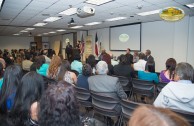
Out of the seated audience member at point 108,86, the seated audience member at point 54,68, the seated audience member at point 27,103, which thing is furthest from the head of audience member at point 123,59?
the seated audience member at point 27,103

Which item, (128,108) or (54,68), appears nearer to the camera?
(128,108)

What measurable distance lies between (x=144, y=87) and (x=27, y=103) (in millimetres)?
2662

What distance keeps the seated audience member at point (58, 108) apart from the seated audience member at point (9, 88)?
3.61 feet

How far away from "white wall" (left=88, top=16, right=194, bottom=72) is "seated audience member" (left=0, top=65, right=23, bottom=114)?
7.22m

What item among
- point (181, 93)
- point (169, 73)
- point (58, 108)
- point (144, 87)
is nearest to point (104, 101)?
A: point (181, 93)

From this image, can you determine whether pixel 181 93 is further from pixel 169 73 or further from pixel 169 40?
pixel 169 40

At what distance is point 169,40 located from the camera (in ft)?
27.9

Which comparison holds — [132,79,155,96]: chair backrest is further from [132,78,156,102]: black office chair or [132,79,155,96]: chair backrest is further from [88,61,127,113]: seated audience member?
[88,61,127,113]: seated audience member

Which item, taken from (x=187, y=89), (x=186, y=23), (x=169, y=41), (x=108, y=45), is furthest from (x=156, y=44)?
(x=187, y=89)

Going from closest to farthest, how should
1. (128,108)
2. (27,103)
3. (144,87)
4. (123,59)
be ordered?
1. (27,103)
2. (128,108)
3. (144,87)
4. (123,59)

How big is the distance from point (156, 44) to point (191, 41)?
1923mm

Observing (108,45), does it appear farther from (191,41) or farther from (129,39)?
(191,41)

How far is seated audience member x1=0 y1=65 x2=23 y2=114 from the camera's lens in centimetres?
206

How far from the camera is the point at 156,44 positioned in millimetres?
9141
